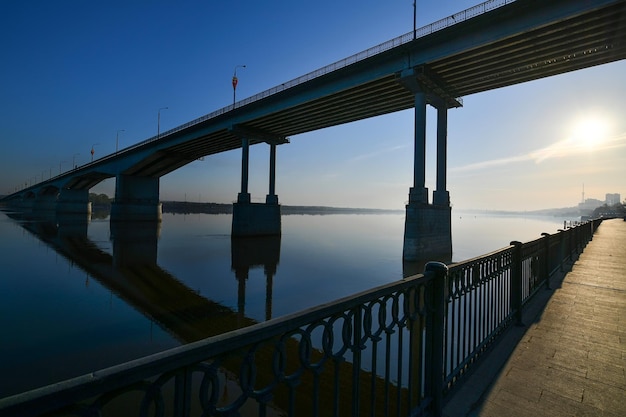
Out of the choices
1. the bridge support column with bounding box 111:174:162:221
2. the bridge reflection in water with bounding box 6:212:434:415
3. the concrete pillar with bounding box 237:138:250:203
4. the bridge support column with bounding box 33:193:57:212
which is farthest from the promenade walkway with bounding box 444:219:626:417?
the bridge support column with bounding box 33:193:57:212

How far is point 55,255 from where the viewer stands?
74.2ft

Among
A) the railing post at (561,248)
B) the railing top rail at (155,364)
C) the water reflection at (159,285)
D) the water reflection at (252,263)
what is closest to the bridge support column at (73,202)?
the water reflection at (159,285)

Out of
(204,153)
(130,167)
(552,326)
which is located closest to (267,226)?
(204,153)

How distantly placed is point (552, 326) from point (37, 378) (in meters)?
9.74

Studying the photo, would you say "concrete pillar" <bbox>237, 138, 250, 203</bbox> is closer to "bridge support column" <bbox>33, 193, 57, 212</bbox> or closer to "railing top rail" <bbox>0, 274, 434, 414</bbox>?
"railing top rail" <bbox>0, 274, 434, 414</bbox>

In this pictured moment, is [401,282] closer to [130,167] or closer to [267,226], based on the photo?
[267,226]

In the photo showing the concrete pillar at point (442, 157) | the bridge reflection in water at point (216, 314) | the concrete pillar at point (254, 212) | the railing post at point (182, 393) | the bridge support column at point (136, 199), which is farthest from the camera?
the bridge support column at point (136, 199)

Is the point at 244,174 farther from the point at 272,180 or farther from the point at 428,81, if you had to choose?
the point at 428,81

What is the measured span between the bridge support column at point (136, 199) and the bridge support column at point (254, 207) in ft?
106

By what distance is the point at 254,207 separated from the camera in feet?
128

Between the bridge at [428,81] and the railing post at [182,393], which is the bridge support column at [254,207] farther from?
the railing post at [182,393]

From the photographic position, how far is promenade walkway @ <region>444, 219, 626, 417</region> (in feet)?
10.6

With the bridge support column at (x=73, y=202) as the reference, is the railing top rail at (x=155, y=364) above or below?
below

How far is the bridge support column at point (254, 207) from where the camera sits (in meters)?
37.8
